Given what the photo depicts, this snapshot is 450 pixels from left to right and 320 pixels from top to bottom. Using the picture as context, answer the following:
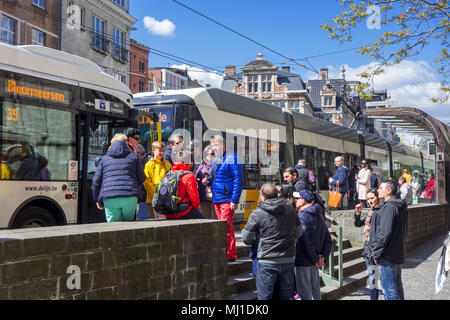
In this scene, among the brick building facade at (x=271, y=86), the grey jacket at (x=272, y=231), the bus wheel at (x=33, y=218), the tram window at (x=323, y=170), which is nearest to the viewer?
the grey jacket at (x=272, y=231)

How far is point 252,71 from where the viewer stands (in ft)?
244

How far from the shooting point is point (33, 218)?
8.20m

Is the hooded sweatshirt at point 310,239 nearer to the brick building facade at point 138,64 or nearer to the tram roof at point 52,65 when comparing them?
the tram roof at point 52,65

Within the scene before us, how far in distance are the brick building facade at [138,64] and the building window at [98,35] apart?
12088 millimetres

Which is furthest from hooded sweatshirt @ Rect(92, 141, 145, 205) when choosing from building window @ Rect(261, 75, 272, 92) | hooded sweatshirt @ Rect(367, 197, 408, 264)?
building window @ Rect(261, 75, 272, 92)

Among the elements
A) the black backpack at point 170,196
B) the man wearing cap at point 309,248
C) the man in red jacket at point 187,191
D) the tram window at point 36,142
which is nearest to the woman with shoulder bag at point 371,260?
the man wearing cap at point 309,248

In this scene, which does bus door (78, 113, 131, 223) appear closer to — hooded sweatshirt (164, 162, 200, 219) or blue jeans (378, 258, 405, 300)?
hooded sweatshirt (164, 162, 200, 219)

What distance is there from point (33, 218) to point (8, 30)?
21451 mm

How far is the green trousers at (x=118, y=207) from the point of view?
6.68m

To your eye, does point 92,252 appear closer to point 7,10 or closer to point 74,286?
point 74,286

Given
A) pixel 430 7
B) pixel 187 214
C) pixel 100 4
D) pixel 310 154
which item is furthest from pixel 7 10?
pixel 187 214

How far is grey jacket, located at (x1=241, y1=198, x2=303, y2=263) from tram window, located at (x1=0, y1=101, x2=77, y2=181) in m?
3.75

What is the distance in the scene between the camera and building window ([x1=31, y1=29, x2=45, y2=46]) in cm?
2883

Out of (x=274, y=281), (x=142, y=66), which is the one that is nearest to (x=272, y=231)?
(x=274, y=281)
